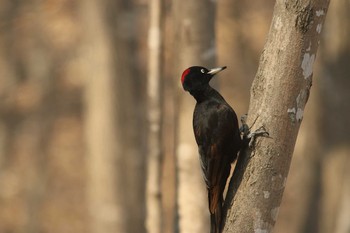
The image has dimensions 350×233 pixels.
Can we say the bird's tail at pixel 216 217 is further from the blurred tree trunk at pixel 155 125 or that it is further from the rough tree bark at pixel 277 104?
the blurred tree trunk at pixel 155 125

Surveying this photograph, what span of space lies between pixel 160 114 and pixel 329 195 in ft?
8.08

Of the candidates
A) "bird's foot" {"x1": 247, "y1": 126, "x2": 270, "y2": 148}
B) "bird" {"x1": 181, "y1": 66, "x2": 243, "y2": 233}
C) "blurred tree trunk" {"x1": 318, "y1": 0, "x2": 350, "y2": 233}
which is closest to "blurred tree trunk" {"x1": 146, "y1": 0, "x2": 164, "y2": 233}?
"blurred tree trunk" {"x1": 318, "y1": 0, "x2": 350, "y2": 233}

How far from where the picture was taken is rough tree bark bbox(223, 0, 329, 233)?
3381 mm

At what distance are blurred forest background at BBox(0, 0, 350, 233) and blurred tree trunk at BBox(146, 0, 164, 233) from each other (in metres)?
0.03

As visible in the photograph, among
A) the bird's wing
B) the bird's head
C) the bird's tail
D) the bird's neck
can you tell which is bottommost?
the bird's tail

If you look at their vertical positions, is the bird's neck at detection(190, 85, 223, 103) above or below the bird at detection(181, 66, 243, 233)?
above

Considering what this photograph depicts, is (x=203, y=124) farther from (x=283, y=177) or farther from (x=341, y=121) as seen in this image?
(x=341, y=121)

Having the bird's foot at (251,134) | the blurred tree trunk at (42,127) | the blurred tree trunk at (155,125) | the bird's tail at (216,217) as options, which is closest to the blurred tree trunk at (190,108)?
the blurred tree trunk at (155,125)

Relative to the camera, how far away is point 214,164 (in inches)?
157

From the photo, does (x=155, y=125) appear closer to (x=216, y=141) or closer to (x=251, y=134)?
(x=216, y=141)

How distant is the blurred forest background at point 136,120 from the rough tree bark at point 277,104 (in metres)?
2.18

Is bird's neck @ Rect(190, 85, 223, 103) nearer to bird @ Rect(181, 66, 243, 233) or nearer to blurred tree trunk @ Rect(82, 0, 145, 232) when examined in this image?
bird @ Rect(181, 66, 243, 233)

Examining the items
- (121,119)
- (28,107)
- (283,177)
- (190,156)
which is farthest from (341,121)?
(28,107)

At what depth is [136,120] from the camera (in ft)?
28.9
